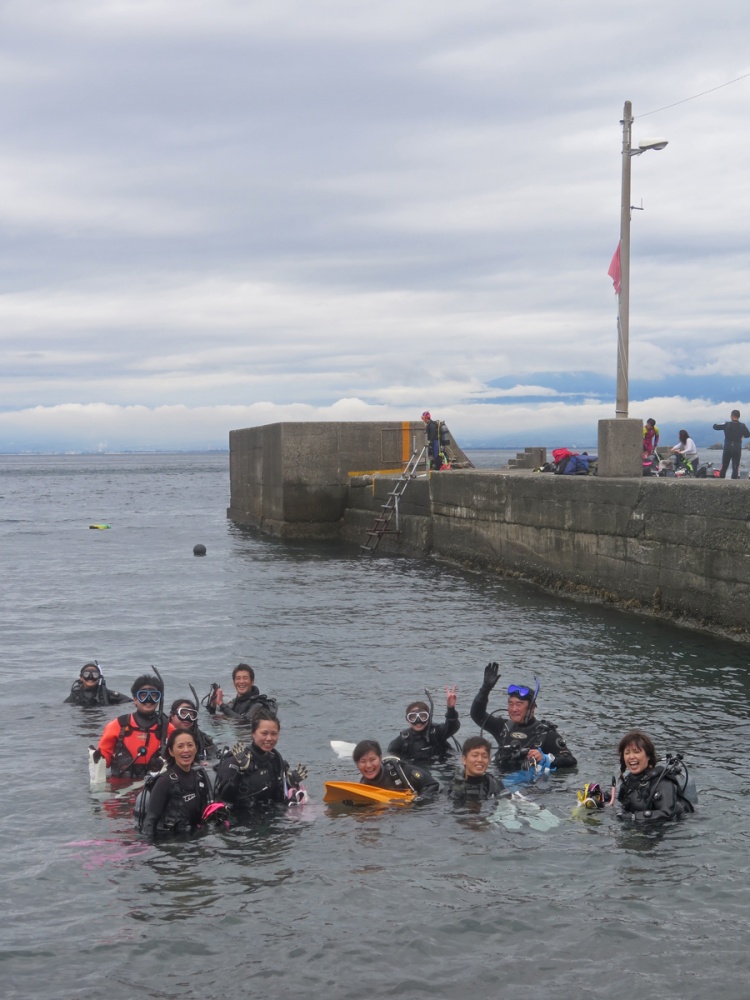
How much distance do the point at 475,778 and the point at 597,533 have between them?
8.89m

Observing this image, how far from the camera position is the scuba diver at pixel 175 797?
7734 millimetres

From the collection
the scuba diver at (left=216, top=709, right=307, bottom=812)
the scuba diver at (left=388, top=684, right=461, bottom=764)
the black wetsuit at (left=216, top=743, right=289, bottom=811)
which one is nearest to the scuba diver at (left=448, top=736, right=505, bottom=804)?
the scuba diver at (left=388, top=684, right=461, bottom=764)

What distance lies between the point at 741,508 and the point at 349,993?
947cm

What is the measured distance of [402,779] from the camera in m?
8.68

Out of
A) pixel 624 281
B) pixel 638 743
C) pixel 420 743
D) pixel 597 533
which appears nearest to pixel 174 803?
pixel 420 743

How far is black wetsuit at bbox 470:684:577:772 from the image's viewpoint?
30.0 ft

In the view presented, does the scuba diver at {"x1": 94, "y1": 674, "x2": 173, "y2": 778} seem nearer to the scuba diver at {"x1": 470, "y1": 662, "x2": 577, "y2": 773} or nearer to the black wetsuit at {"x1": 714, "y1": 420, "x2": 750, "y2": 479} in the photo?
the scuba diver at {"x1": 470, "y1": 662, "x2": 577, "y2": 773}

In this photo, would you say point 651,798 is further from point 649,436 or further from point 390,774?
point 649,436

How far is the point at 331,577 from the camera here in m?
22.0

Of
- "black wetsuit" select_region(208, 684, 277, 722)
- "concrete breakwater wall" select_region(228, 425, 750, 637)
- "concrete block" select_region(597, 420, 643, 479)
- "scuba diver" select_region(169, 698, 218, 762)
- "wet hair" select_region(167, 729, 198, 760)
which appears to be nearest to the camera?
"wet hair" select_region(167, 729, 198, 760)

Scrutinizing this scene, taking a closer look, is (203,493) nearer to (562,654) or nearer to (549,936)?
(562,654)

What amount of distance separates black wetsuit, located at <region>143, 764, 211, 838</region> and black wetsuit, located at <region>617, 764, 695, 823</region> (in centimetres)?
306

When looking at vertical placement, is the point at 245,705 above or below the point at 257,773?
below

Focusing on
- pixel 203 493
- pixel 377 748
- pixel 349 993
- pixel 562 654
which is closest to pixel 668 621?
pixel 562 654
